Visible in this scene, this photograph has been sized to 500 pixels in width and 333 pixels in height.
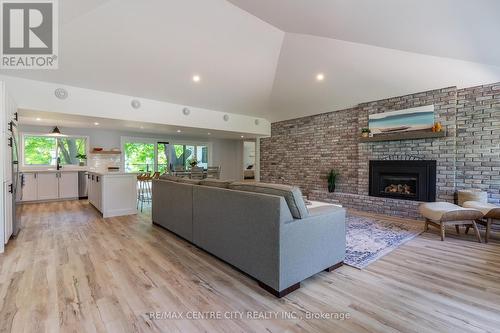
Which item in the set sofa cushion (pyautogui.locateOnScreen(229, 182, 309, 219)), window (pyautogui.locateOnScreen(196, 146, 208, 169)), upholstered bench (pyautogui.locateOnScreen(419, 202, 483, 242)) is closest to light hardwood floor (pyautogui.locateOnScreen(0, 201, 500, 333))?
upholstered bench (pyautogui.locateOnScreen(419, 202, 483, 242))

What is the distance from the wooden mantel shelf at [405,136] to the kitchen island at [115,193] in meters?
5.26

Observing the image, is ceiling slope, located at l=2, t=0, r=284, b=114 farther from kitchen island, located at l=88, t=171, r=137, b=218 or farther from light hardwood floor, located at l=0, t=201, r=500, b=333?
light hardwood floor, located at l=0, t=201, r=500, b=333

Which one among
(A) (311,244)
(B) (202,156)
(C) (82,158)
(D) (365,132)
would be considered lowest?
(A) (311,244)

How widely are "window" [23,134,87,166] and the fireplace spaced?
325 inches

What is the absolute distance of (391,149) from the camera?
16.7 feet

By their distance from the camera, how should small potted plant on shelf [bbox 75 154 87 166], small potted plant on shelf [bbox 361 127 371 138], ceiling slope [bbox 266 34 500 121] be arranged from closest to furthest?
1. ceiling slope [bbox 266 34 500 121]
2. small potted plant on shelf [bbox 361 127 371 138]
3. small potted plant on shelf [bbox 75 154 87 166]

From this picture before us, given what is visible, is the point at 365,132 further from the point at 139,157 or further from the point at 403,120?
the point at 139,157

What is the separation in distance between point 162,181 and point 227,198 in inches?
75.1

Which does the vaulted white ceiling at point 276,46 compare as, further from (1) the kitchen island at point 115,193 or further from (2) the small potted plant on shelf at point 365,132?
(1) the kitchen island at point 115,193

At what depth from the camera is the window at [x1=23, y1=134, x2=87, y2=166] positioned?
6750mm

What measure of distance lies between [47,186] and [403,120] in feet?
29.8

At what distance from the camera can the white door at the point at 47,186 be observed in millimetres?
6449

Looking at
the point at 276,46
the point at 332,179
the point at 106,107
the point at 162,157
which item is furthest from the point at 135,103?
the point at 332,179

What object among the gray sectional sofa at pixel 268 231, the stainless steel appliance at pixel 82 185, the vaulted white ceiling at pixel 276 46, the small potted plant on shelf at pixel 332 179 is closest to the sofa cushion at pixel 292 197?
the gray sectional sofa at pixel 268 231
